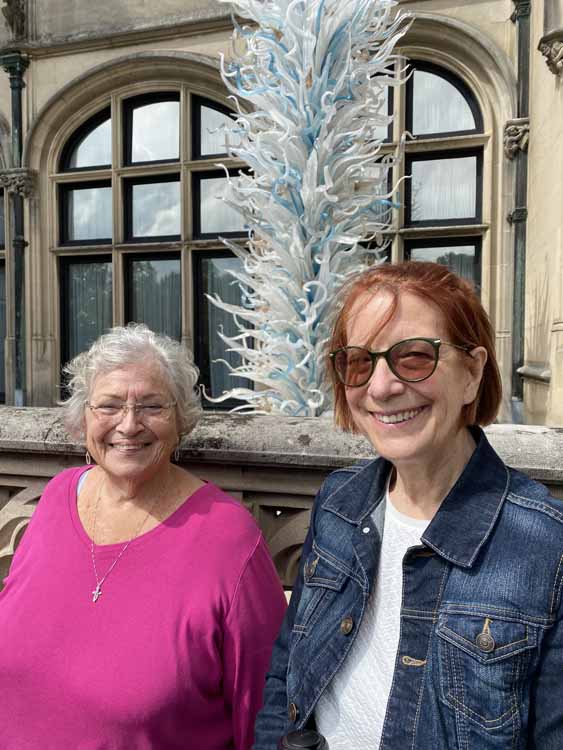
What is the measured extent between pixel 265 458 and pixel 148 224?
19.0 feet

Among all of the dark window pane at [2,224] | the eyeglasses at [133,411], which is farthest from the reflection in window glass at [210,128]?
the eyeglasses at [133,411]

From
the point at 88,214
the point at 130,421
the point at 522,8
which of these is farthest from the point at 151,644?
the point at 88,214

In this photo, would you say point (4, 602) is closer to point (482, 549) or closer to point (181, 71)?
point (482, 549)

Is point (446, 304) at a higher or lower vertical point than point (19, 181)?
lower

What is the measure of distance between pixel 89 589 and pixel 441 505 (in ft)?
2.62

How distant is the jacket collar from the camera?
0.87 metres

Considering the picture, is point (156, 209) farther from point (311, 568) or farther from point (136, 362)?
point (311, 568)

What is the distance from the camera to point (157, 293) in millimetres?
6941

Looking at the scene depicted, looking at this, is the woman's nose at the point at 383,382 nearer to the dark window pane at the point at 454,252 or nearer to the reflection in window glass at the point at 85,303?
the dark window pane at the point at 454,252

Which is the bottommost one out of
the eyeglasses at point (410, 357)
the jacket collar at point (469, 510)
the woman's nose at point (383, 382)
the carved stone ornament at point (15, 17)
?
the jacket collar at point (469, 510)

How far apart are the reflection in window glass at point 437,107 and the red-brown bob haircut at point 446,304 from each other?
18.0 ft

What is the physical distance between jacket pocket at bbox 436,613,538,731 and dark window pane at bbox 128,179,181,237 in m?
6.29

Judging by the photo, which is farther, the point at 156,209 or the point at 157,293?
the point at 157,293

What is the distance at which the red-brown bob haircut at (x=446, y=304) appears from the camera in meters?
0.93
